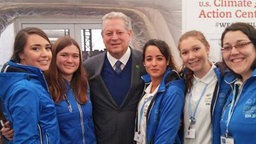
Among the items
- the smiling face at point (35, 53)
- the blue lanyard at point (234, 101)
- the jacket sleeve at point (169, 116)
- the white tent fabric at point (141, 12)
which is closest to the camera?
the blue lanyard at point (234, 101)

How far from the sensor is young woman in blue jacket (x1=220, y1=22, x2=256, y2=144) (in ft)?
4.79

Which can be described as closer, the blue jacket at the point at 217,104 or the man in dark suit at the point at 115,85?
the blue jacket at the point at 217,104

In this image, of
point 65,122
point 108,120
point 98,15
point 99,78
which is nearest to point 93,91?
point 99,78

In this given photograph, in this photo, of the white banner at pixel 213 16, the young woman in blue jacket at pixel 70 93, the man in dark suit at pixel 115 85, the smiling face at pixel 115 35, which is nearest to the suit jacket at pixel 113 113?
the man in dark suit at pixel 115 85

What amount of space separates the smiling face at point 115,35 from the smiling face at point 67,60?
0.29 meters

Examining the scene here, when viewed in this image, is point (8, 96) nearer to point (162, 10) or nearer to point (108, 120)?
point (108, 120)

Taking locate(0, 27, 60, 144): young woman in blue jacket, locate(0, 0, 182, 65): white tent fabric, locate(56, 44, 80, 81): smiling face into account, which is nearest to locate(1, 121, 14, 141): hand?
locate(0, 27, 60, 144): young woman in blue jacket

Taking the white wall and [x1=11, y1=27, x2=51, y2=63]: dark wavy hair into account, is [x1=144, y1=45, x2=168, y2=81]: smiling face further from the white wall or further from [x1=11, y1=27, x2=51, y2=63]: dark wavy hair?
the white wall

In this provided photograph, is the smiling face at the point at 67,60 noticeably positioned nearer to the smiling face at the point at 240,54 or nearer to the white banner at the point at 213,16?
the smiling face at the point at 240,54

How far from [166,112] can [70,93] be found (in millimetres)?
629

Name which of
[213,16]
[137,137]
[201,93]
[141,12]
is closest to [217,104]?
[201,93]

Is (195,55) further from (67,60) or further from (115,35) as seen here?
(67,60)

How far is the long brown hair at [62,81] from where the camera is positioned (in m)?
1.91

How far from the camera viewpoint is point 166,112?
182cm
